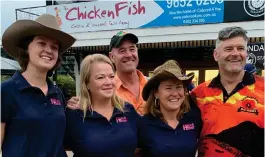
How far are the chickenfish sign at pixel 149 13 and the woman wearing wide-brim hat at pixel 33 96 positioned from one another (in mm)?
6355

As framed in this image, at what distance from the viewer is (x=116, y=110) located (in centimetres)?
259

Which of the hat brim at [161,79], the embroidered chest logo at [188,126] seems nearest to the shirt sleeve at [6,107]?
the hat brim at [161,79]

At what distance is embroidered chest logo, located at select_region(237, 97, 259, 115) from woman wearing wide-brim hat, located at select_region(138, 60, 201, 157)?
0.41 metres

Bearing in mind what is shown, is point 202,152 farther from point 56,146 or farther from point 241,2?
point 241,2

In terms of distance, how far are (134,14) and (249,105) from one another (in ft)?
22.3

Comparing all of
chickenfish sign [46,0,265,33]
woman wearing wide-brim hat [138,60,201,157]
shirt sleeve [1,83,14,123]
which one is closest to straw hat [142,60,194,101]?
woman wearing wide-brim hat [138,60,201,157]

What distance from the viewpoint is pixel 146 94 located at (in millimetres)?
2898

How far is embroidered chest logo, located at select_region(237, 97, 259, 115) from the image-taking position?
2506mm

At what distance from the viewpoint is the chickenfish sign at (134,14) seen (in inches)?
325

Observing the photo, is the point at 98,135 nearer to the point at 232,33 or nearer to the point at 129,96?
the point at 129,96

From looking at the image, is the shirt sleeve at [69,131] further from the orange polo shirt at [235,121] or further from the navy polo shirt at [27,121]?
the orange polo shirt at [235,121]

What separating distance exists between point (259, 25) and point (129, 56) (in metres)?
5.68

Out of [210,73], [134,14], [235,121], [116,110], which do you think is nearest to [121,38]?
[116,110]

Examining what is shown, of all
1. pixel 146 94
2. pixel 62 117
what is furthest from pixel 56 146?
pixel 146 94
